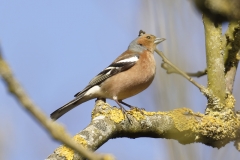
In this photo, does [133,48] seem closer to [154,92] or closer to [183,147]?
[154,92]

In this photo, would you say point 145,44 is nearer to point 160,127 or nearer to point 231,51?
point 231,51

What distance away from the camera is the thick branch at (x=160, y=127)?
112 inches

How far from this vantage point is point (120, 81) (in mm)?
5781

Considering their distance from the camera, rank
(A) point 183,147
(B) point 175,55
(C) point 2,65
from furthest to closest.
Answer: (B) point 175,55, (A) point 183,147, (C) point 2,65

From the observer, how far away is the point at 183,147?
267 cm

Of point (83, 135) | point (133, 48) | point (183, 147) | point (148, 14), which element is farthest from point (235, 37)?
point (133, 48)

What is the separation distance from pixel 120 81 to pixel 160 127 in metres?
2.40

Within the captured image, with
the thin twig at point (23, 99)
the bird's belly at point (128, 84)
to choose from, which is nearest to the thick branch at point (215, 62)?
the bird's belly at point (128, 84)

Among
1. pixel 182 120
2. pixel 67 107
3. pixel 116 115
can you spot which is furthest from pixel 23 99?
pixel 67 107

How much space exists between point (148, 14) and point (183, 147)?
1228 millimetres

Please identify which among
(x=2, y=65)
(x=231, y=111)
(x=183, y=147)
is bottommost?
(x=231, y=111)

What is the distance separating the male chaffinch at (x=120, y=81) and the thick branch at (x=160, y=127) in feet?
5.64

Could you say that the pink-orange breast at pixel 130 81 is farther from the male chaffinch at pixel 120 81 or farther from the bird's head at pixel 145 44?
the bird's head at pixel 145 44

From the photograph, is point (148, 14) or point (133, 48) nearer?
point (148, 14)
